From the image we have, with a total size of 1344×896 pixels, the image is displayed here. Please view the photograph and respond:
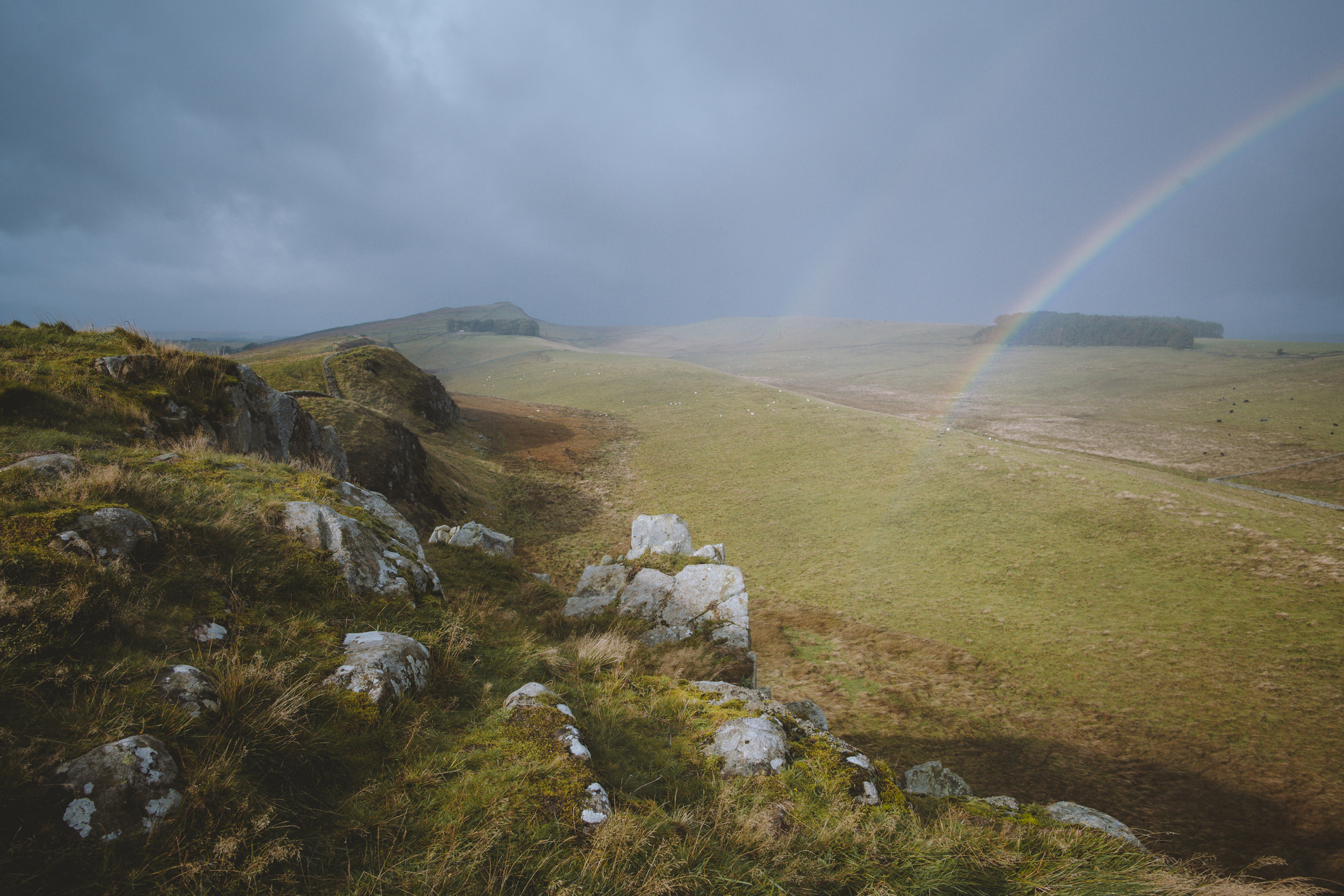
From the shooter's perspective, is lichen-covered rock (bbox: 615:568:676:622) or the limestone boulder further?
lichen-covered rock (bbox: 615:568:676:622)

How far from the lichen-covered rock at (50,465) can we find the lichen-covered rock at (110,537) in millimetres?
1227

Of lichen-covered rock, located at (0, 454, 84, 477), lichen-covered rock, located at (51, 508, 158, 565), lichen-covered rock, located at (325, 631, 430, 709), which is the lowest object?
lichen-covered rock, located at (325, 631, 430, 709)

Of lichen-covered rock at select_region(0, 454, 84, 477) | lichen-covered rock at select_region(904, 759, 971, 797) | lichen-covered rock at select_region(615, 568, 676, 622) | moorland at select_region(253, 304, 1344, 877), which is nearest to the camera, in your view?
lichen-covered rock at select_region(0, 454, 84, 477)

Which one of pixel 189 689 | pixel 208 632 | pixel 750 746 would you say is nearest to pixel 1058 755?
pixel 750 746

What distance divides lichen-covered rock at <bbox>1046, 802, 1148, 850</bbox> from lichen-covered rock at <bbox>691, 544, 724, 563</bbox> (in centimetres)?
682

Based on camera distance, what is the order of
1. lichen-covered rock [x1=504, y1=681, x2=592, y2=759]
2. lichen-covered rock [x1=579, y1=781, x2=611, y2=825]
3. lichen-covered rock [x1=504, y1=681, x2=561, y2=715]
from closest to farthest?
lichen-covered rock [x1=579, y1=781, x2=611, y2=825] → lichen-covered rock [x1=504, y1=681, x2=592, y2=759] → lichen-covered rock [x1=504, y1=681, x2=561, y2=715]

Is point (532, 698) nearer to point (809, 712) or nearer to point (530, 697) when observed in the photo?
point (530, 697)

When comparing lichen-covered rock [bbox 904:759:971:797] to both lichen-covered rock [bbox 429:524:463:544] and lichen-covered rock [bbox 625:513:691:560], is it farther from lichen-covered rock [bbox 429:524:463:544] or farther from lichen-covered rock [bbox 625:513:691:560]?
lichen-covered rock [bbox 429:524:463:544]

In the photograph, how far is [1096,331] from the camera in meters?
133

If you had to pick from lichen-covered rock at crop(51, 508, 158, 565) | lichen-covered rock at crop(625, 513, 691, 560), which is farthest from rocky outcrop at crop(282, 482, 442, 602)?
lichen-covered rock at crop(625, 513, 691, 560)

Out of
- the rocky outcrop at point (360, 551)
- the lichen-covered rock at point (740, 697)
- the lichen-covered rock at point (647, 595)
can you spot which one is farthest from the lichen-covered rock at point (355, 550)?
the lichen-covered rock at point (647, 595)

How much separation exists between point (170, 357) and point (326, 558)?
29.1ft

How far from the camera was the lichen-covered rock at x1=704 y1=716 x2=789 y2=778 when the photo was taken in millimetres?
4512

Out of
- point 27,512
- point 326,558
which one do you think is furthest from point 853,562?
point 27,512
